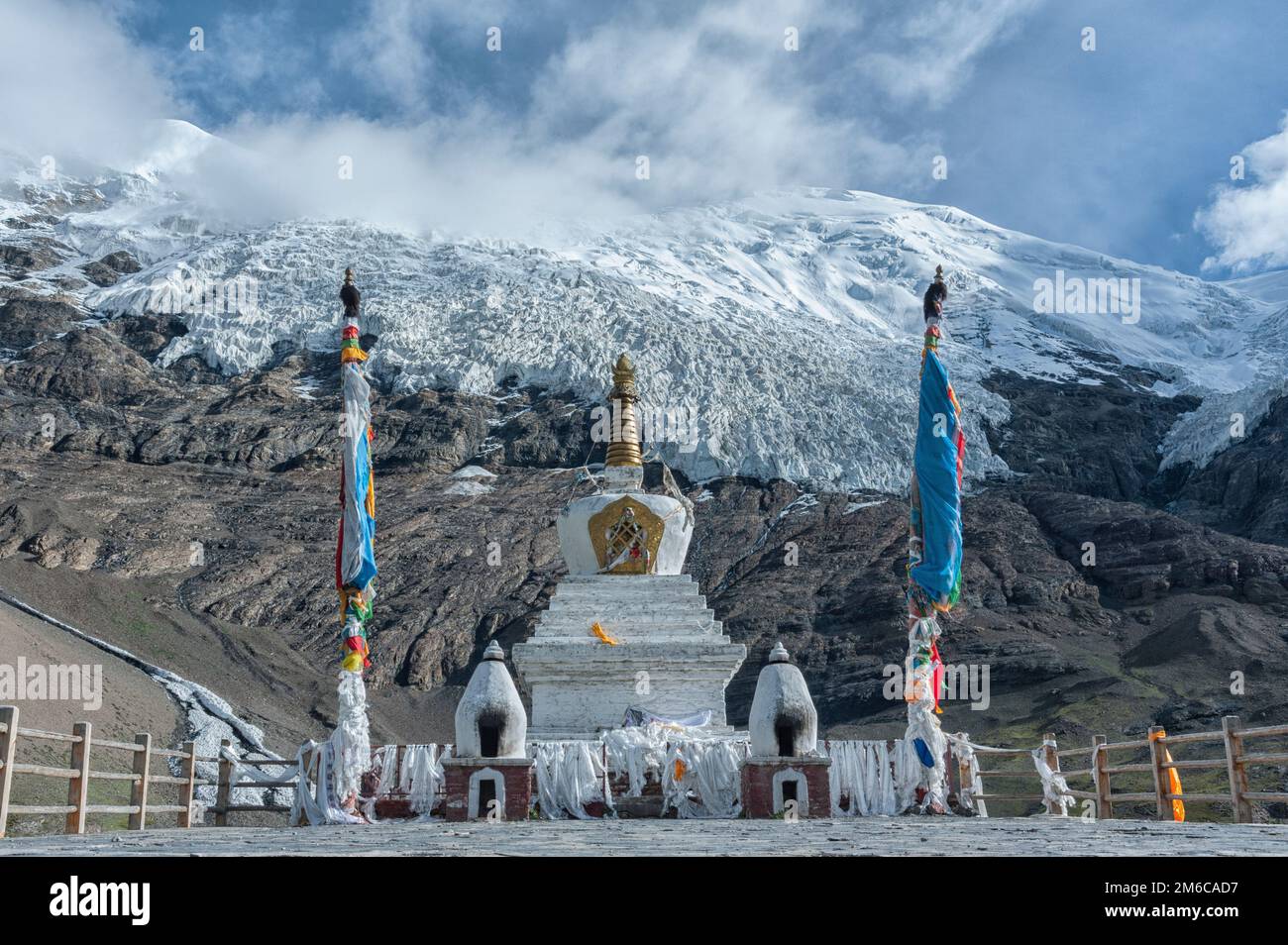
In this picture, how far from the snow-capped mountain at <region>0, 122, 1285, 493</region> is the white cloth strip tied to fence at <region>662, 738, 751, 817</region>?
217 ft

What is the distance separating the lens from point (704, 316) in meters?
99.5

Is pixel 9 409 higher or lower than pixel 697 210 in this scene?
lower

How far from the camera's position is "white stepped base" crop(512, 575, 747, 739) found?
20.7 m

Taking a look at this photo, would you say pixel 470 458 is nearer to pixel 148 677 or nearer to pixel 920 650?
pixel 148 677

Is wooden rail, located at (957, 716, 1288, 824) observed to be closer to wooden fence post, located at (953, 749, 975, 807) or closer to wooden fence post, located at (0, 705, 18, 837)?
wooden fence post, located at (953, 749, 975, 807)

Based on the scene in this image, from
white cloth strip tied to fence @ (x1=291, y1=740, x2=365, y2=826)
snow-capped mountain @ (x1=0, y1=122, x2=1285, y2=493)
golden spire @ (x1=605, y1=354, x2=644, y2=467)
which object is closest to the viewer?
white cloth strip tied to fence @ (x1=291, y1=740, x2=365, y2=826)

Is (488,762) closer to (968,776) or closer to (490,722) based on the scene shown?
(490,722)

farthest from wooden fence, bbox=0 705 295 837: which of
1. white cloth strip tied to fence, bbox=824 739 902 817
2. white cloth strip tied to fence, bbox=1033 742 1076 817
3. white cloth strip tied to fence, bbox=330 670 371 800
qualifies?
white cloth strip tied to fence, bbox=1033 742 1076 817

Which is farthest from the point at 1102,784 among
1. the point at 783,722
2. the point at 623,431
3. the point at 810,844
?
the point at 623,431

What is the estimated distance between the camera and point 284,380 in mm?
88250

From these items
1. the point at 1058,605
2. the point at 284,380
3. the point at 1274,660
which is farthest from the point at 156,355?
the point at 1274,660

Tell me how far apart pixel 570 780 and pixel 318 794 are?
3.21 metres

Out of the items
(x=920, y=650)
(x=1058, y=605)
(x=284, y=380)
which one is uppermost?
(x=284, y=380)
